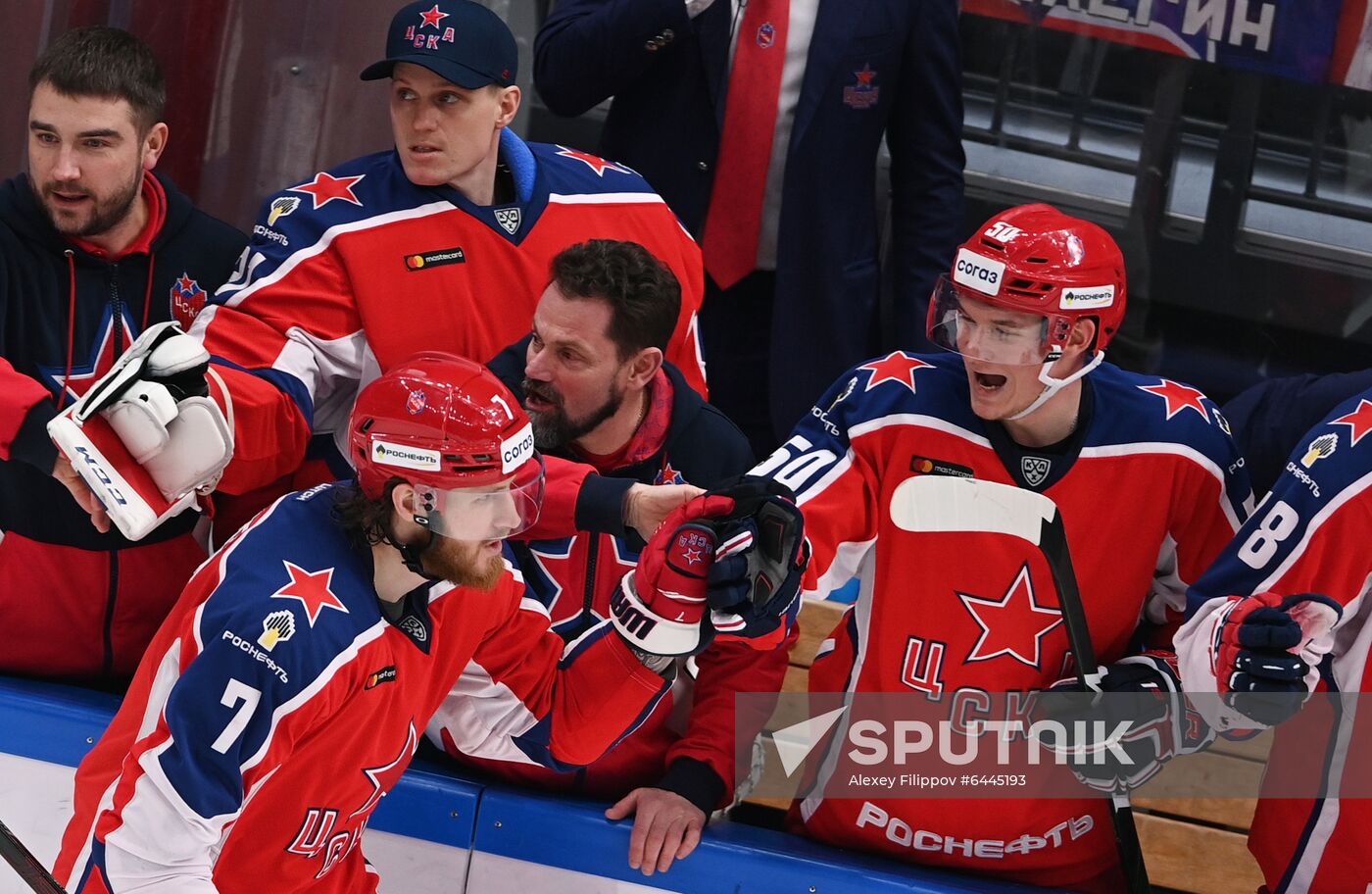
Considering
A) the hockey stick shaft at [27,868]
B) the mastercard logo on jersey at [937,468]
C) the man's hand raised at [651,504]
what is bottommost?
the hockey stick shaft at [27,868]

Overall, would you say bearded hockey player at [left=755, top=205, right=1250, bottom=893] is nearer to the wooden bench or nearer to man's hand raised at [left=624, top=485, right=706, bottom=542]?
man's hand raised at [left=624, top=485, right=706, bottom=542]

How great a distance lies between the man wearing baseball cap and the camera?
10.5 feet

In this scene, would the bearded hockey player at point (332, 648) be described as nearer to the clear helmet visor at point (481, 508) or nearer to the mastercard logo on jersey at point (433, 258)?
the clear helmet visor at point (481, 508)

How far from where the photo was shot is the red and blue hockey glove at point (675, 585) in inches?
105

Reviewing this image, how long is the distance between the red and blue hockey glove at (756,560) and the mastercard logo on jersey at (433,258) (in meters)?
0.94

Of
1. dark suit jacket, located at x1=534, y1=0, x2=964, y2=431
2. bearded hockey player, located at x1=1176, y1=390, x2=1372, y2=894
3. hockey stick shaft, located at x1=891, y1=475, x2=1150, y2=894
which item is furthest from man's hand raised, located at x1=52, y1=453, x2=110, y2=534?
bearded hockey player, located at x1=1176, y1=390, x2=1372, y2=894

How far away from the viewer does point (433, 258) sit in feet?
11.0

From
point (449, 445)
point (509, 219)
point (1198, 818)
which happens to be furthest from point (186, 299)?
point (1198, 818)

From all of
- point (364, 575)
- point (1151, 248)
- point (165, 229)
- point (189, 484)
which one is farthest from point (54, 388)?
point (1151, 248)

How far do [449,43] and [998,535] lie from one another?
1455 mm

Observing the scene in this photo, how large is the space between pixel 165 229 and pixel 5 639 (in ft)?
2.85

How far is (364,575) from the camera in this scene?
8.70 feet

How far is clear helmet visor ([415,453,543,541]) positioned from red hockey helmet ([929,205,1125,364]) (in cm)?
84

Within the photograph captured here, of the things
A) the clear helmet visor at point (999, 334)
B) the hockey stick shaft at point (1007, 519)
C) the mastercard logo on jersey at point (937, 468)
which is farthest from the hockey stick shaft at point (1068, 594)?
the clear helmet visor at point (999, 334)
